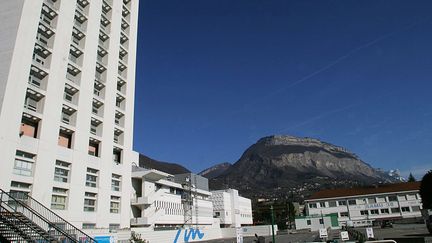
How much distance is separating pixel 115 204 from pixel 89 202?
6166 millimetres

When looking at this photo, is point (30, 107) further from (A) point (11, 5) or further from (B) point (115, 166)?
(B) point (115, 166)

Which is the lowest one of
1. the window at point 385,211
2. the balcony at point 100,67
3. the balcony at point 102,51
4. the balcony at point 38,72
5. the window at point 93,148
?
the window at point 385,211

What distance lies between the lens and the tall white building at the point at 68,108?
35.8m

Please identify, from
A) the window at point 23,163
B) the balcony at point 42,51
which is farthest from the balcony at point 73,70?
the window at point 23,163

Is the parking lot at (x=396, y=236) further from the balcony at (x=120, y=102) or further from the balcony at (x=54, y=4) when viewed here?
the balcony at (x=54, y=4)

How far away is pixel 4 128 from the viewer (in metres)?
33.7

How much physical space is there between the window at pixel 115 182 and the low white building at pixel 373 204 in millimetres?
67941

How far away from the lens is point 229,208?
107 meters

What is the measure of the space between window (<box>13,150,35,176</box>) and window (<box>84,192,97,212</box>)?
8998 mm

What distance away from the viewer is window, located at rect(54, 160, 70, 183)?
39.6 metres

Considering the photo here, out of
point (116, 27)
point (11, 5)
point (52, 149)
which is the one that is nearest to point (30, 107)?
point (52, 149)

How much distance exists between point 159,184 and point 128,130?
17379 mm

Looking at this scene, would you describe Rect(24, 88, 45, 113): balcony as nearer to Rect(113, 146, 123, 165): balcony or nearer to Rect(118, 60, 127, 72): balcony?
Rect(113, 146, 123, 165): balcony

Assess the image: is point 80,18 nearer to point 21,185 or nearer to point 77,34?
point 77,34
